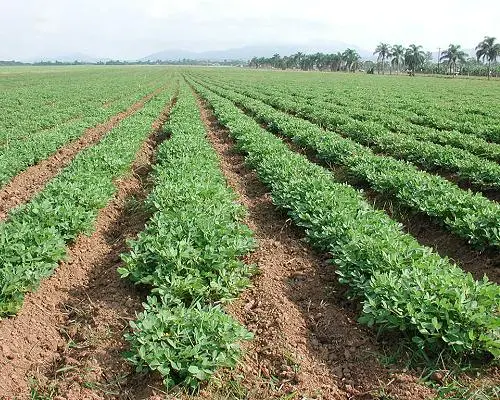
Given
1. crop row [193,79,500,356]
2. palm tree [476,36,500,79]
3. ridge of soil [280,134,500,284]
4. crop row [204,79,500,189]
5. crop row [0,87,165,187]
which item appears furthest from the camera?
palm tree [476,36,500,79]

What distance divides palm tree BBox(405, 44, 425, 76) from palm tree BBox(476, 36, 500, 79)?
16700mm

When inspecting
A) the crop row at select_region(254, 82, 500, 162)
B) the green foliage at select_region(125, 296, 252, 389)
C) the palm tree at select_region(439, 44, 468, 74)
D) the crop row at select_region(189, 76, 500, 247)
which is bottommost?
the green foliage at select_region(125, 296, 252, 389)

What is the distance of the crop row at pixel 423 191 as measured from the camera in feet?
23.1

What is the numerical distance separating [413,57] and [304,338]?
130 m

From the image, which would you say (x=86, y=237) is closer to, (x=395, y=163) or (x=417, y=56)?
(x=395, y=163)

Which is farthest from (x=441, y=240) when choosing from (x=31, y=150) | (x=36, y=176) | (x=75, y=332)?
(x=31, y=150)

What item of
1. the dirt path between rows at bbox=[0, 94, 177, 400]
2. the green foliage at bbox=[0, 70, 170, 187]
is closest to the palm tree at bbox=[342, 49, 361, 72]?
the green foliage at bbox=[0, 70, 170, 187]

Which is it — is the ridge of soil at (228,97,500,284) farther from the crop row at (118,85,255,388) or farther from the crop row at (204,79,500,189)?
the crop row at (118,85,255,388)

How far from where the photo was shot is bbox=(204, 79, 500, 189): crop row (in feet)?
34.4

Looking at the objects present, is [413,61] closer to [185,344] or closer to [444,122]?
[444,122]

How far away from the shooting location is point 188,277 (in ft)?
17.0

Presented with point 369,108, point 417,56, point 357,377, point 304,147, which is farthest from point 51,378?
point 417,56

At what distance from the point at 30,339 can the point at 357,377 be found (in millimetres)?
3509

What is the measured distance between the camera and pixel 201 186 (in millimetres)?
8500
